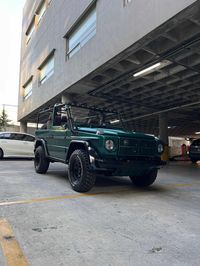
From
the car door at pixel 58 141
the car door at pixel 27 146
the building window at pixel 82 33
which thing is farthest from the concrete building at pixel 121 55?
the car door at pixel 58 141

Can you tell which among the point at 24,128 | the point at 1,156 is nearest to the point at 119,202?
the point at 1,156

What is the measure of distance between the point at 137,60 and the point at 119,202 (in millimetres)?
6052

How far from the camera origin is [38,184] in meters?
6.25

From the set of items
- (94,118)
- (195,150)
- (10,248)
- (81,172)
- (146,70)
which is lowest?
(10,248)

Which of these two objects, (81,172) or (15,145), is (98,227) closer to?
(81,172)

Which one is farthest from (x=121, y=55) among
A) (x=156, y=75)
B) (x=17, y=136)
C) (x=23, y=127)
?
(x=23, y=127)

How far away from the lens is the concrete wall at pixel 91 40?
7.41 m

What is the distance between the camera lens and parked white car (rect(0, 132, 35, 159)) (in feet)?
42.8

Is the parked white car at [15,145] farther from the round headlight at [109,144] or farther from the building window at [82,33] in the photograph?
the round headlight at [109,144]

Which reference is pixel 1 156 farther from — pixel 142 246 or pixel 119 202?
pixel 142 246

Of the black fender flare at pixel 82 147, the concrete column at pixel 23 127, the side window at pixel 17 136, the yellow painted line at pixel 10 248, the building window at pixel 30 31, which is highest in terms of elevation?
the building window at pixel 30 31

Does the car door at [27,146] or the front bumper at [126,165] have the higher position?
the car door at [27,146]

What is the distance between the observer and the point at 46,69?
18.6 meters

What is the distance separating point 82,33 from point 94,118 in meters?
7.31
